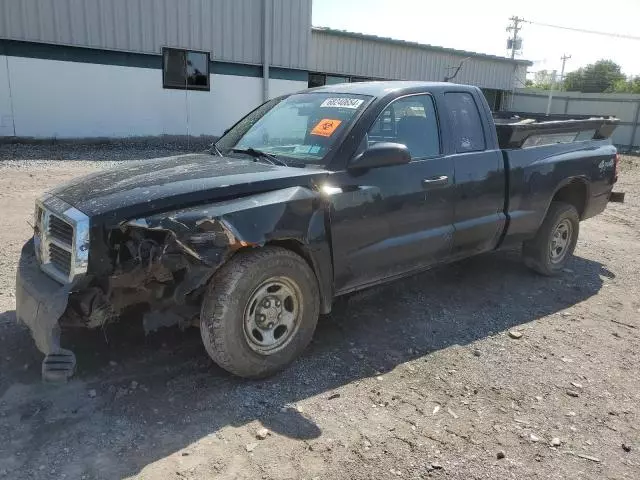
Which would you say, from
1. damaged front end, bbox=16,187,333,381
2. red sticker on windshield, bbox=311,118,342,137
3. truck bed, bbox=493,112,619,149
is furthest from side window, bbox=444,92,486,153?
damaged front end, bbox=16,187,333,381

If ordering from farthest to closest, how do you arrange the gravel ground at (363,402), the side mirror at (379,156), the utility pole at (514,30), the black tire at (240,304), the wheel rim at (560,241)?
the utility pole at (514,30), the wheel rim at (560,241), the side mirror at (379,156), the black tire at (240,304), the gravel ground at (363,402)

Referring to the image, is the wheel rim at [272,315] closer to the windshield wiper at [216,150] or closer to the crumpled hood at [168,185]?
the crumpled hood at [168,185]

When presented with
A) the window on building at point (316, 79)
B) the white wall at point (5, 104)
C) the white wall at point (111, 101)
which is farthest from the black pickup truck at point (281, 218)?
the window on building at point (316, 79)

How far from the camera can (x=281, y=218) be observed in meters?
3.41

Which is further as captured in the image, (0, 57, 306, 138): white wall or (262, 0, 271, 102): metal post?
(262, 0, 271, 102): metal post

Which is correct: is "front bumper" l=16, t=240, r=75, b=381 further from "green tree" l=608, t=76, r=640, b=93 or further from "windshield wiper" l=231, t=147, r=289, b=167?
"green tree" l=608, t=76, r=640, b=93

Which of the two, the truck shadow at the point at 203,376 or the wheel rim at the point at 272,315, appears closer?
the truck shadow at the point at 203,376

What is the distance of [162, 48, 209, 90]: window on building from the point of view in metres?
16.1

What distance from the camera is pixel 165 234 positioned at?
311cm

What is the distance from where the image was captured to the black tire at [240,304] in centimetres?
325

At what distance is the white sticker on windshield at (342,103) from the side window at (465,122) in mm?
958

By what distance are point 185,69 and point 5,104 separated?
5.10 m

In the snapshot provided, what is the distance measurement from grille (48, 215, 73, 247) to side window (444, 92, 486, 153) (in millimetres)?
3114

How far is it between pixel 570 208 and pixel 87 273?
5.00 metres
